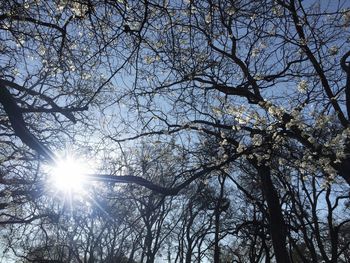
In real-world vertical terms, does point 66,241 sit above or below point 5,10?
above

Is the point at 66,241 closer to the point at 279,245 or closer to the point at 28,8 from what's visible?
the point at 279,245

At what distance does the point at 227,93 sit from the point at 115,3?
5.18m

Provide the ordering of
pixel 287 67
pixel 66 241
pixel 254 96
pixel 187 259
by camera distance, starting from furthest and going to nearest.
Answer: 1. pixel 187 259
2. pixel 66 241
3. pixel 287 67
4. pixel 254 96

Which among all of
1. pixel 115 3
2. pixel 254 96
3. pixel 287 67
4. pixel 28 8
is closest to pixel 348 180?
pixel 254 96

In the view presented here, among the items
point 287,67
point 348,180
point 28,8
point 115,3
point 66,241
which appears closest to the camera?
point 115,3

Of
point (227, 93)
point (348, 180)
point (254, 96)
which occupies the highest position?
point (227, 93)

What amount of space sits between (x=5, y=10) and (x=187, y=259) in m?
24.0

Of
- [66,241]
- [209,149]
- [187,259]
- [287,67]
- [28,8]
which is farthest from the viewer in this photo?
[187,259]

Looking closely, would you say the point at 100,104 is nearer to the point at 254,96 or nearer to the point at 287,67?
the point at 254,96

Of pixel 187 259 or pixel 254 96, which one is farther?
pixel 187 259

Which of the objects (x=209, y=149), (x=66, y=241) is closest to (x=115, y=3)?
(x=209, y=149)

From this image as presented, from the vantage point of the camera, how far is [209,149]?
11.0 m

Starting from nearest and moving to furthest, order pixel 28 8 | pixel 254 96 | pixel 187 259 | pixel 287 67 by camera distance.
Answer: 1. pixel 28 8
2. pixel 254 96
3. pixel 287 67
4. pixel 187 259

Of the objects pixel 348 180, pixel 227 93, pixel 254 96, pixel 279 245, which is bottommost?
pixel 348 180
